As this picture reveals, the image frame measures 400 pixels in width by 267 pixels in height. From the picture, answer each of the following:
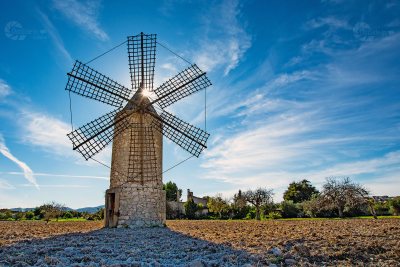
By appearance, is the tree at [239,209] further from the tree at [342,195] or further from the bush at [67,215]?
the bush at [67,215]

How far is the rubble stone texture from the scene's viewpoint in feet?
46.5

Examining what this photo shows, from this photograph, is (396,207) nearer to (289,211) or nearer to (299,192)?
(289,211)

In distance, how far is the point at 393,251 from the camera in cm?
568

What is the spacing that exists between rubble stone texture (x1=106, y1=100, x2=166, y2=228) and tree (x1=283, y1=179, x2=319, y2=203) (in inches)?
1980

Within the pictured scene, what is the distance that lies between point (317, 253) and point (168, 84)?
450 inches

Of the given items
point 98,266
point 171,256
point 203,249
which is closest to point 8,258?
point 98,266

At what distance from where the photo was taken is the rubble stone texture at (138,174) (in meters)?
14.2

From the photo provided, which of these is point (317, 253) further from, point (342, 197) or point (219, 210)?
point (219, 210)

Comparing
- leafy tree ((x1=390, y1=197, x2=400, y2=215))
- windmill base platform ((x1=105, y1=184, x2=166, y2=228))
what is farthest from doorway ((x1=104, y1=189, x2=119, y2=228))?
leafy tree ((x1=390, y1=197, x2=400, y2=215))

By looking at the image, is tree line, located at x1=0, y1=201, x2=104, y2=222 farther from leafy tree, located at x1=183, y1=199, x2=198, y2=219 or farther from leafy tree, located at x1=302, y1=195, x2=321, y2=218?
leafy tree, located at x1=302, y1=195, x2=321, y2=218

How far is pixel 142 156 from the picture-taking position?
48.8ft

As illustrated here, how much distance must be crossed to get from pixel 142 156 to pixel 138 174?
92cm

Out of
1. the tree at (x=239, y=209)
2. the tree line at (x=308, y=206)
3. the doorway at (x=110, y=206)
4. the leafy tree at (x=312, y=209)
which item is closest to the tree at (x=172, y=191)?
the tree line at (x=308, y=206)

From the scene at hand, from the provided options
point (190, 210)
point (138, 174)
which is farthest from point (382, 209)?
point (138, 174)
